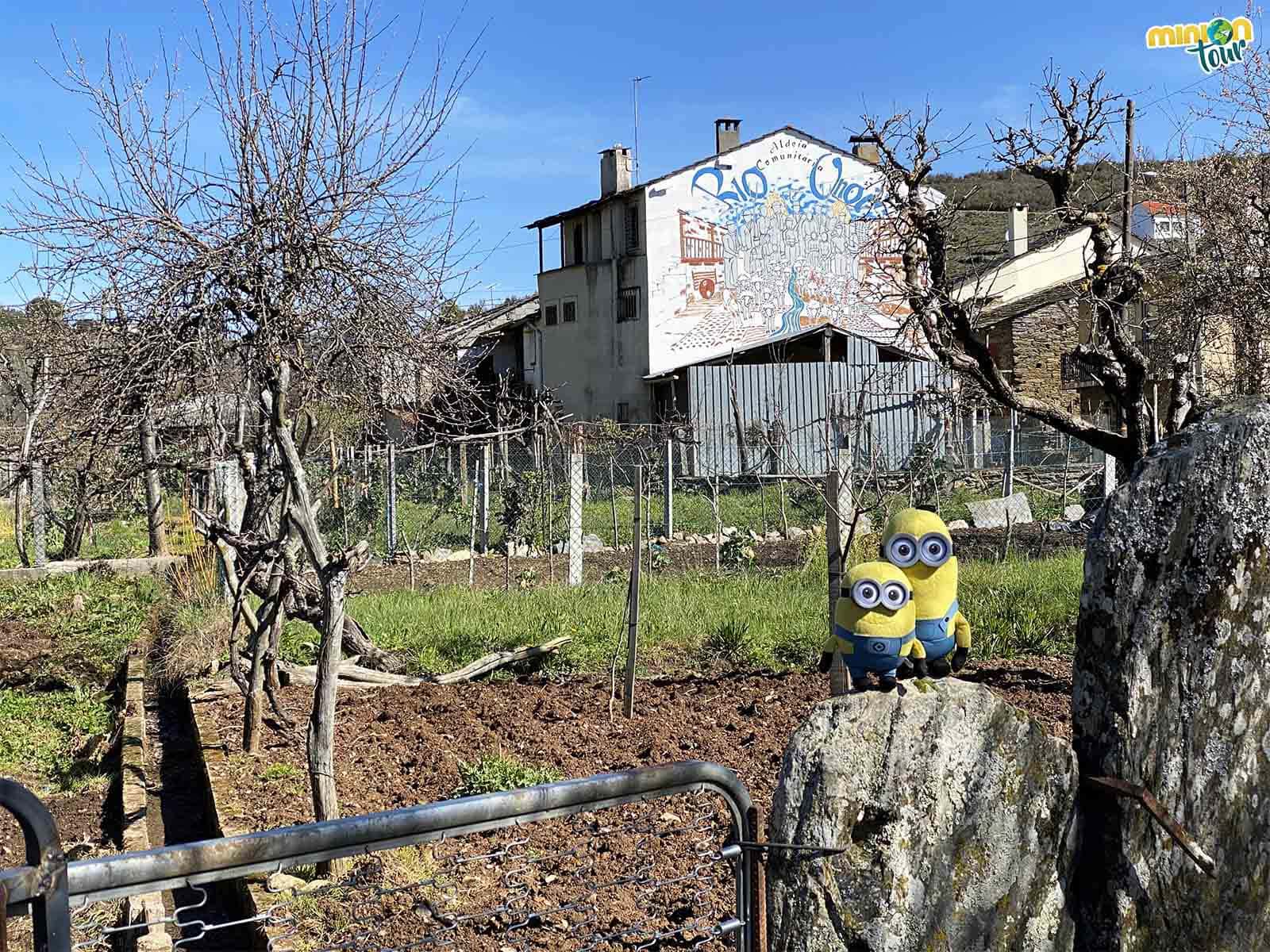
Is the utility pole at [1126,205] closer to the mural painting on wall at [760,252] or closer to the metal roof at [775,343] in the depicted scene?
the metal roof at [775,343]

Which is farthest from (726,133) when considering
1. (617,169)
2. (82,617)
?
(82,617)

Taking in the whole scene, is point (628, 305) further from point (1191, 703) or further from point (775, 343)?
point (1191, 703)

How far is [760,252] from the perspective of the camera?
30.9 m

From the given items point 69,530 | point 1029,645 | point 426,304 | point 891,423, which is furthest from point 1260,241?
point 891,423

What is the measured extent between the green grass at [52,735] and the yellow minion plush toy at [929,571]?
6185 millimetres

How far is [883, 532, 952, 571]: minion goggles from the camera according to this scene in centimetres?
265

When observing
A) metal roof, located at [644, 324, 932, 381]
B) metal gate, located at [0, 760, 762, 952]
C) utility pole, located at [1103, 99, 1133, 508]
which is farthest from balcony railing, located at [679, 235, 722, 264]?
metal gate, located at [0, 760, 762, 952]

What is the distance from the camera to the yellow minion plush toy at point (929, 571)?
8.71 ft

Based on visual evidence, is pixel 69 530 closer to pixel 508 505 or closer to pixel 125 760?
pixel 508 505

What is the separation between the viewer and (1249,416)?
7.84 ft

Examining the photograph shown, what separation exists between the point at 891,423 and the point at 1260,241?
1662 cm

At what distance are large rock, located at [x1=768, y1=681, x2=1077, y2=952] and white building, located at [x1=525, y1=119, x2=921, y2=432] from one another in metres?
27.2

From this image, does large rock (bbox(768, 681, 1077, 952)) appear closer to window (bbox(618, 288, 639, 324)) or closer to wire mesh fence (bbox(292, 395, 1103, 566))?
wire mesh fence (bbox(292, 395, 1103, 566))

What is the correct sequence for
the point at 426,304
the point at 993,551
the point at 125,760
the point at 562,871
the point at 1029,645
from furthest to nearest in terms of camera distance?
the point at 993,551, the point at 1029,645, the point at 125,760, the point at 426,304, the point at 562,871
